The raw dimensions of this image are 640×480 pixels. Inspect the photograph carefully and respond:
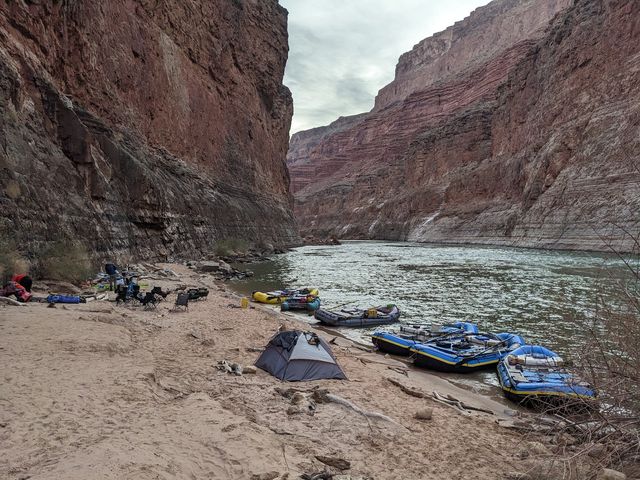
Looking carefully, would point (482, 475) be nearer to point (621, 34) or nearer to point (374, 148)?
point (621, 34)

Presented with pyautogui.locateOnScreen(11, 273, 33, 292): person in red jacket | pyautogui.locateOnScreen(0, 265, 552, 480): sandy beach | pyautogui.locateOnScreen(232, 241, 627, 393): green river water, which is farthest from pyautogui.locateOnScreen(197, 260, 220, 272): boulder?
pyautogui.locateOnScreen(0, 265, 552, 480): sandy beach

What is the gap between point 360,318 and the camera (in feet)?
49.2

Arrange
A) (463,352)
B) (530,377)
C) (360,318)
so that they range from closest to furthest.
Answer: (530,377)
(463,352)
(360,318)

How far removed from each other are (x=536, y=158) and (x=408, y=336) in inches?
2000

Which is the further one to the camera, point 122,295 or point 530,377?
point 122,295

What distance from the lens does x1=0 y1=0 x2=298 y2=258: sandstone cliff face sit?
1605 cm

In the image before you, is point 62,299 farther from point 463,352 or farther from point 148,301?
point 463,352

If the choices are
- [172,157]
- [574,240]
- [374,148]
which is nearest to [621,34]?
[574,240]

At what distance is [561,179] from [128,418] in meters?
49.9

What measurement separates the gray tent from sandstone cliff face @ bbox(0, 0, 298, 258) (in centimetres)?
1023

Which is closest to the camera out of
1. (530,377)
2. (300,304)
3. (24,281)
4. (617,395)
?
(617,395)

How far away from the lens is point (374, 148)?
524 ft

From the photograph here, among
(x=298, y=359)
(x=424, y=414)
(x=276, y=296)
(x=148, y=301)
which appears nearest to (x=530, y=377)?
(x=424, y=414)

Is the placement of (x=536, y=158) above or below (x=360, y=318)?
above
